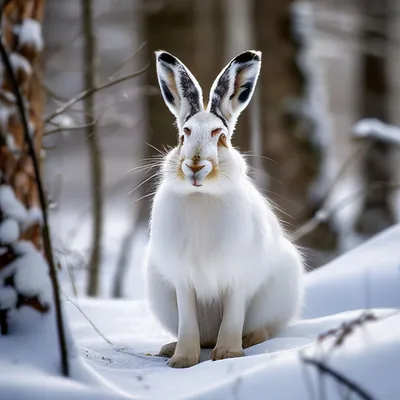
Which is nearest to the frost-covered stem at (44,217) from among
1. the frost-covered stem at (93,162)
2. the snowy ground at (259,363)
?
the snowy ground at (259,363)

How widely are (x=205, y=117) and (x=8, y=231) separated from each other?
925 mm

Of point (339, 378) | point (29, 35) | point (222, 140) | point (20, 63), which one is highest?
point (29, 35)

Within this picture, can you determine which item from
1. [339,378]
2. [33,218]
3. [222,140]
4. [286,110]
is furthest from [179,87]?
[286,110]

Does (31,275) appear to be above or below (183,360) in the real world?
above

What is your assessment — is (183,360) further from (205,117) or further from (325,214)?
(325,214)

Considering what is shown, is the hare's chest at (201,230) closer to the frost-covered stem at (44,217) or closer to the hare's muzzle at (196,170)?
the hare's muzzle at (196,170)

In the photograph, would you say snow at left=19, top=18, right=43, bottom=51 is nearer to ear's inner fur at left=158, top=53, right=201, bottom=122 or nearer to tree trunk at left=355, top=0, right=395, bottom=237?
ear's inner fur at left=158, top=53, right=201, bottom=122

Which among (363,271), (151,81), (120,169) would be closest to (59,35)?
(120,169)

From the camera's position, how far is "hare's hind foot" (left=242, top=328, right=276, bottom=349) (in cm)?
351

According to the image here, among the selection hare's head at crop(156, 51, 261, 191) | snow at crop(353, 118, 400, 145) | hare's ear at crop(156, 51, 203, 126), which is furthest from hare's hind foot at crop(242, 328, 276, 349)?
snow at crop(353, 118, 400, 145)

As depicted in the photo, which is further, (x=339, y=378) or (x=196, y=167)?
(x=196, y=167)

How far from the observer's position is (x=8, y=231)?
9.41 feet

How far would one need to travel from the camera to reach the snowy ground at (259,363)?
2.28m

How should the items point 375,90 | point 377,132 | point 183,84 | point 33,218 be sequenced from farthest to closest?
point 375,90
point 377,132
point 183,84
point 33,218
